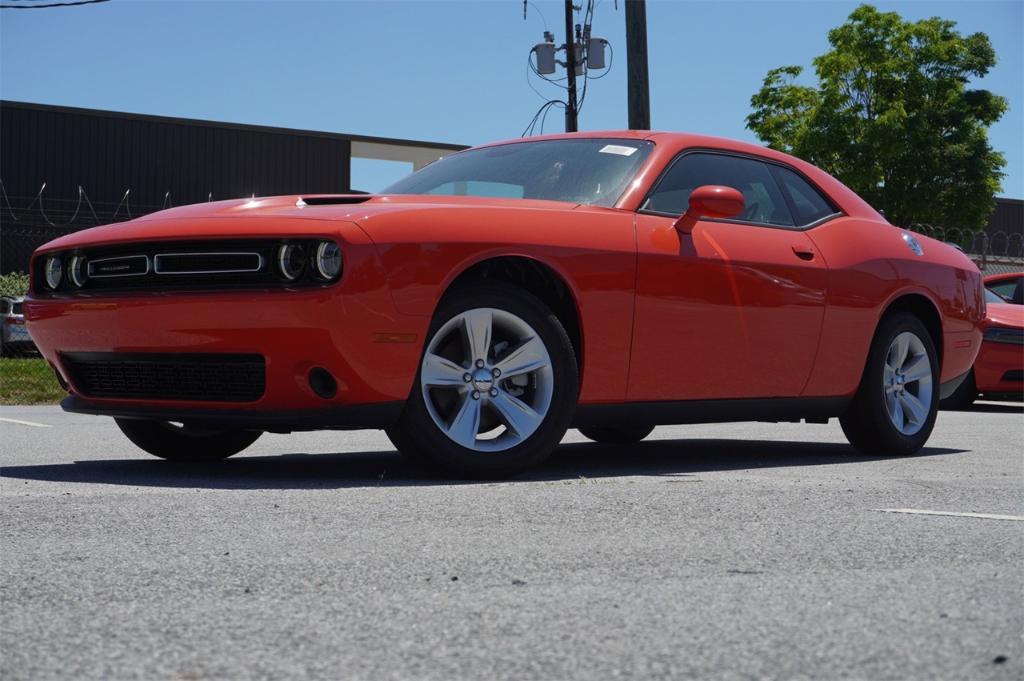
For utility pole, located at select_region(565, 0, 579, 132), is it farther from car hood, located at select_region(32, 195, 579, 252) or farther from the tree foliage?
car hood, located at select_region(32, 195, 579, 252)

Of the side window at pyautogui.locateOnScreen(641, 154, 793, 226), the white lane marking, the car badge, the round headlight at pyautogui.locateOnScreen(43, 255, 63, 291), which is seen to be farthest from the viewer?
the car badge

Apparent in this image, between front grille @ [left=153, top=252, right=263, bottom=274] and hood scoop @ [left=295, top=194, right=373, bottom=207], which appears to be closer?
front grille @ [left=153, top=252, right=263, bottom=274]

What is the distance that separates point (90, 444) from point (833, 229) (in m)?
3.74

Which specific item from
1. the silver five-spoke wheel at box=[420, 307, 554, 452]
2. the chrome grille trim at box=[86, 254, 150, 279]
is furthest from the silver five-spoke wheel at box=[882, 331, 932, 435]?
the chrome grille trim at box=[86, 254, 150, 279]

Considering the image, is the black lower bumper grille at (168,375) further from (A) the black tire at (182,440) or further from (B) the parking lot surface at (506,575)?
(A) the black tire at (182,440)

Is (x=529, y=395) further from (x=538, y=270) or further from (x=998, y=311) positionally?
(x=998, y=311)

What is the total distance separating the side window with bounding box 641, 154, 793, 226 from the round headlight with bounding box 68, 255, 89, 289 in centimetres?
224

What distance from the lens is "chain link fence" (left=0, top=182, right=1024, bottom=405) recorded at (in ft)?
40.8

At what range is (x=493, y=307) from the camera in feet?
16.2

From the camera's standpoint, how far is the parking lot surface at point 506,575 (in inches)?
92.4

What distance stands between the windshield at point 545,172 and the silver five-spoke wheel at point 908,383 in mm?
1752

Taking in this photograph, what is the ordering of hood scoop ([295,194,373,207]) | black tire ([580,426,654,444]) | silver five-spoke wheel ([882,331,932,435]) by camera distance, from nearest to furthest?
hood scoop ([295,194,373,207]), silver five-spoke wheel ([882,331,932,435]), black tire ([580,426,654,444])

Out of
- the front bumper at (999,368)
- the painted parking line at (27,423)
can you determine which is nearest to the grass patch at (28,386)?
the painted parking line at (27,423)

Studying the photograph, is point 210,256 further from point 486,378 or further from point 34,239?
point 34,239
